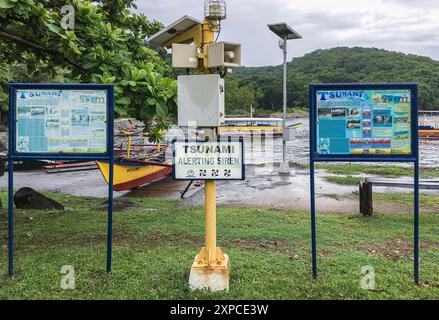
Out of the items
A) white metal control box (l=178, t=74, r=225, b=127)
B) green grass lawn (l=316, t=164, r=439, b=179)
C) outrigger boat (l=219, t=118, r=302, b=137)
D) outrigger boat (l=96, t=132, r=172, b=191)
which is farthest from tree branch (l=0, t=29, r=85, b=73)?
outrigger boat (l=219, t=118, r=302, b=137)

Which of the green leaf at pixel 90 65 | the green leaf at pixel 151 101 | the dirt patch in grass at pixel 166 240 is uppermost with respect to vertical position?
the green leaf at pixel 90 65

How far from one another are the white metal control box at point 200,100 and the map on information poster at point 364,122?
103 centimetres

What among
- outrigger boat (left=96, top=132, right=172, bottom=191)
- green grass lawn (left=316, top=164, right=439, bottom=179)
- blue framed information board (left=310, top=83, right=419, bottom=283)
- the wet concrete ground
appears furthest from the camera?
green grass lawn (left=316, top=164, right=439, bottom=179)

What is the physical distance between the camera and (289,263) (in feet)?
17.7

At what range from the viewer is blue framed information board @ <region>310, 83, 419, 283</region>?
15.8 feet

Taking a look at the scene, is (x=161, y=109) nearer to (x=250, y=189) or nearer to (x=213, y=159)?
(x=213, y=159)

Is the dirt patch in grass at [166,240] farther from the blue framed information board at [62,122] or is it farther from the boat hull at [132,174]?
the boat hull at [132,174]

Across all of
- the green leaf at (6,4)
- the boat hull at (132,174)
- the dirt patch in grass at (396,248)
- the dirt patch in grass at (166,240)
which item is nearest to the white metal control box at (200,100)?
the green leaf at (6,4)

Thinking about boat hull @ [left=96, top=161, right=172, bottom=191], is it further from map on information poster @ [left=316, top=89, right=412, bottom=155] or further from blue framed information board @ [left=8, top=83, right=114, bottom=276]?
map on information poster @ [left=316, top=89, right=412, bottom=155]

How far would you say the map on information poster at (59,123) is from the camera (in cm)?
494

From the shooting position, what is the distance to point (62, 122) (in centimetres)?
495

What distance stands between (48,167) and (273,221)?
1272cm

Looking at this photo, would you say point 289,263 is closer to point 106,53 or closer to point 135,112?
point 135,112

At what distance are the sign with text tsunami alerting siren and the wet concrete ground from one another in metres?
5.08
